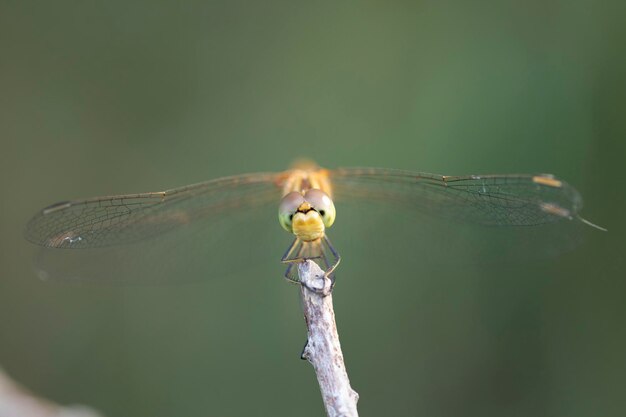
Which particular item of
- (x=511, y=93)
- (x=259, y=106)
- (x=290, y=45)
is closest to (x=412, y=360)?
(x=511, y=93)

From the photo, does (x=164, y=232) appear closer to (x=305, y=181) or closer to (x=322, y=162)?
(x=305, y=181)

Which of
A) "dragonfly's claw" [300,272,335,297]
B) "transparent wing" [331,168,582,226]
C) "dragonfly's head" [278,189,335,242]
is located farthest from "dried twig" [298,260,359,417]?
"transparent wing" [331,168,582,226]

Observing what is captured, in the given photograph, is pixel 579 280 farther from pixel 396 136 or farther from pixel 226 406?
pixel 226 406

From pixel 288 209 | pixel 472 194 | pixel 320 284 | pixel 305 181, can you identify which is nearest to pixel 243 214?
pixel 305 181

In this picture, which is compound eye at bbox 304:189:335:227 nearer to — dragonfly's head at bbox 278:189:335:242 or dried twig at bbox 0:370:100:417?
dragonfly's head at bbox 278:189:335:242

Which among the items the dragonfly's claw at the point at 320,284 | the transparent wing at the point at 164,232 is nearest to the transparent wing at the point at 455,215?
the transparent wing at the point at 164,232

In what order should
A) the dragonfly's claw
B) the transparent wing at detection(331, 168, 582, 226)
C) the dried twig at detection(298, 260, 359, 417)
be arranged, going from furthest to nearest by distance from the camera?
the transparent wing at detection(331, 168, 582, 226), the dragonfly's claw, the dried twig at detection(298, 260, 359, 417)
